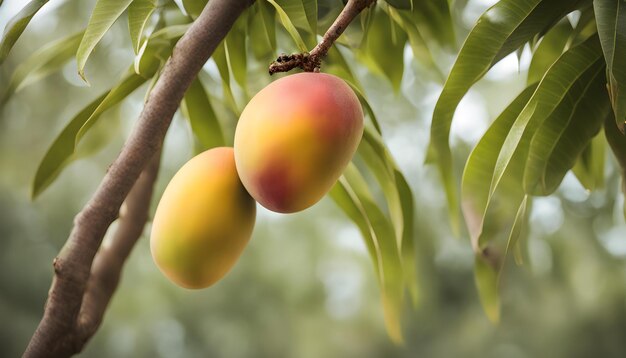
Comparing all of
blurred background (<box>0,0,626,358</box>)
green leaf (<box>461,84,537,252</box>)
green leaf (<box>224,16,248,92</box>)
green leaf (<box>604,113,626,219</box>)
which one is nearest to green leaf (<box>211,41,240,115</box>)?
green leaf (<box>224,16,248,92</box>)

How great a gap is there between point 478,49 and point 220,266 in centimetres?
28

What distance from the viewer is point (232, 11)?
1.87 feet

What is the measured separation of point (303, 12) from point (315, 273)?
2.76m

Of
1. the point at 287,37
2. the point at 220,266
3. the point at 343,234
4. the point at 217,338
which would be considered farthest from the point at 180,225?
the point at 217,338

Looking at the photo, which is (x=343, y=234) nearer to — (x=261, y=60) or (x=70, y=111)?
(x=70, y=111)

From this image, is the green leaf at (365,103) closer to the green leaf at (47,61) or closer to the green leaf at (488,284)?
the green leaf at (488,284)

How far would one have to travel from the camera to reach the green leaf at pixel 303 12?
1.91 ft

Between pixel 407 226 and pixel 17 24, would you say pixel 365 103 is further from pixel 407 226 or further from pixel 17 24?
pixel 17 24

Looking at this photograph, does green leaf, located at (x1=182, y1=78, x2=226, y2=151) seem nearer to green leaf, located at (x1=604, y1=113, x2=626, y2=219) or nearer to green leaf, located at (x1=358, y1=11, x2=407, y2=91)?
green leaf, located at (x1=358, y1=11, x2=407, y2=91)

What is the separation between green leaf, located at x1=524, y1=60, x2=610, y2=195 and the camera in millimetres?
614

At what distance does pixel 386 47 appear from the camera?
84 centimetres

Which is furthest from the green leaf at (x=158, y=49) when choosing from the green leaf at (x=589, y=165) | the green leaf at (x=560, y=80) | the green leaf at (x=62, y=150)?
the green leaf at (x=589, y=165)

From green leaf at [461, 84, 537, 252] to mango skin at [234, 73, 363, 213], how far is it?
0.16 metres

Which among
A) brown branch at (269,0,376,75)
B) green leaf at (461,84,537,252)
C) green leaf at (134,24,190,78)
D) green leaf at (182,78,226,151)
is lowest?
green leaf at (182,78,226,151)
